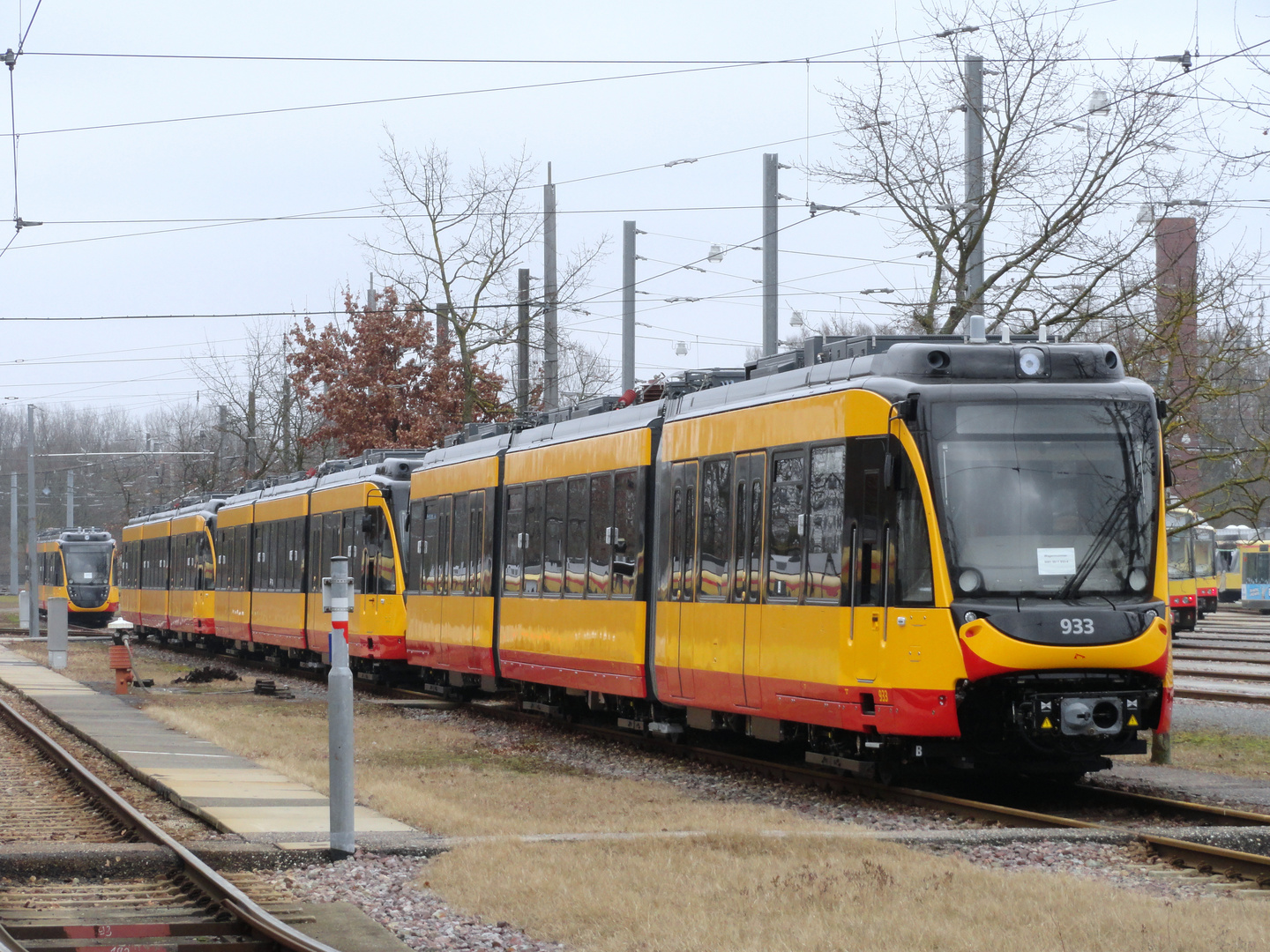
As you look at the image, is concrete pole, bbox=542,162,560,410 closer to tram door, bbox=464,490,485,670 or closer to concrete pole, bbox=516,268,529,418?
concrete pole, bbox=516,268,529,418

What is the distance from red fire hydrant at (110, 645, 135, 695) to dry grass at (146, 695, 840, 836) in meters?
5.64

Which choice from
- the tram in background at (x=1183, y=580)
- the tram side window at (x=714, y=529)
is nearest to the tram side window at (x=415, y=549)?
the tram side window at (x=714, y=529)

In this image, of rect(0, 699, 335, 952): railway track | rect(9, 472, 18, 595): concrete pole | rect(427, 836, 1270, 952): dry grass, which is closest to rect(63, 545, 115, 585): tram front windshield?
rect(9, 472, 18, 595): concrete pole

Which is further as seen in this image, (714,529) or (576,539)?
(576,539)

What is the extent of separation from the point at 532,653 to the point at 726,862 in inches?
412

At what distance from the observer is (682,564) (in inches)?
630

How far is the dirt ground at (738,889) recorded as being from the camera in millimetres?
7734

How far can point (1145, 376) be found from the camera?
740 inches

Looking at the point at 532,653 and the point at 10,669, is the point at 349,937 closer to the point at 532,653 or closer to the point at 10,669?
the point at 532,653

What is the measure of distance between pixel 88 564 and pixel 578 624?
44.7 meters

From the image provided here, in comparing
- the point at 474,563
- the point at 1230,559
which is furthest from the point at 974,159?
the point at 1230,559

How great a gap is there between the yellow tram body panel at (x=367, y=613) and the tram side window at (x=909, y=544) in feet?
46.9

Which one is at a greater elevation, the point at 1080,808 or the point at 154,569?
the point at 154,569

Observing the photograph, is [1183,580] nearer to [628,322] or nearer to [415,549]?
[628,322]
